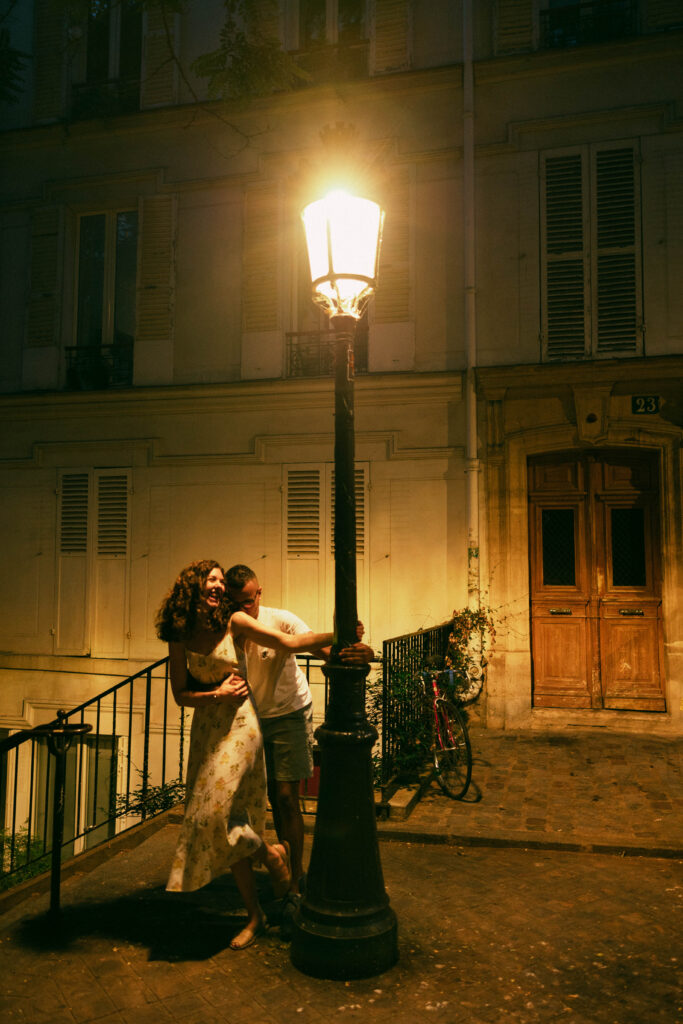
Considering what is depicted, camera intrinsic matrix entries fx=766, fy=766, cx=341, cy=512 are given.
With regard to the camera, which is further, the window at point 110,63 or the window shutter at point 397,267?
the window at point 110,63

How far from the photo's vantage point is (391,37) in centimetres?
965

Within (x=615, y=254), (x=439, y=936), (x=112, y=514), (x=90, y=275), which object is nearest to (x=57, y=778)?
(x=439, y=936)

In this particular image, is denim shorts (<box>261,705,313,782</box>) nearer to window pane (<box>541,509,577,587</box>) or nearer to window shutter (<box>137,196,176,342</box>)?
window pane (<box>541,509,577,587</box>)

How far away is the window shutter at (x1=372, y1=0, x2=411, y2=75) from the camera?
9.59m

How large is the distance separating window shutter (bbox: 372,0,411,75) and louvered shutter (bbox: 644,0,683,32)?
278cm

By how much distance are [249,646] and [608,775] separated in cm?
395

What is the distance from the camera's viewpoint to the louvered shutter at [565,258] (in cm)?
900

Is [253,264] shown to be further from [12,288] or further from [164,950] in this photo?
[164,950]

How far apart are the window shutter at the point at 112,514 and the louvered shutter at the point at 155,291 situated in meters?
1.40

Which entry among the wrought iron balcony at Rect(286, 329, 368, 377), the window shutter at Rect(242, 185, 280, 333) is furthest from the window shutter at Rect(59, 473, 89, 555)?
the wrought iron balcony at Rect(286, 329, 368, 377)

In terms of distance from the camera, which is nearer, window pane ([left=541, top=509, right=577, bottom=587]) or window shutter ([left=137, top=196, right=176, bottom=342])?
window pane ([left=541, top=509, right=577, bottom=587])

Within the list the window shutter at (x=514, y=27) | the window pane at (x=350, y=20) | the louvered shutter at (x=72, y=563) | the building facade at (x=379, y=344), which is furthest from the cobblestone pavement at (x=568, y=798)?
the window pane at (x=350, y=20)

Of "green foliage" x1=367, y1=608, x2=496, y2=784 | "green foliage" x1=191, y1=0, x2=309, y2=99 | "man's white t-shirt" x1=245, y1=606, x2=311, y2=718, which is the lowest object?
"green foliage" x1=367, y1=608, x2=496, y2=784

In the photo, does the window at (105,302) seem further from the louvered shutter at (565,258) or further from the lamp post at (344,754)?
the lamp post at (344,754)
